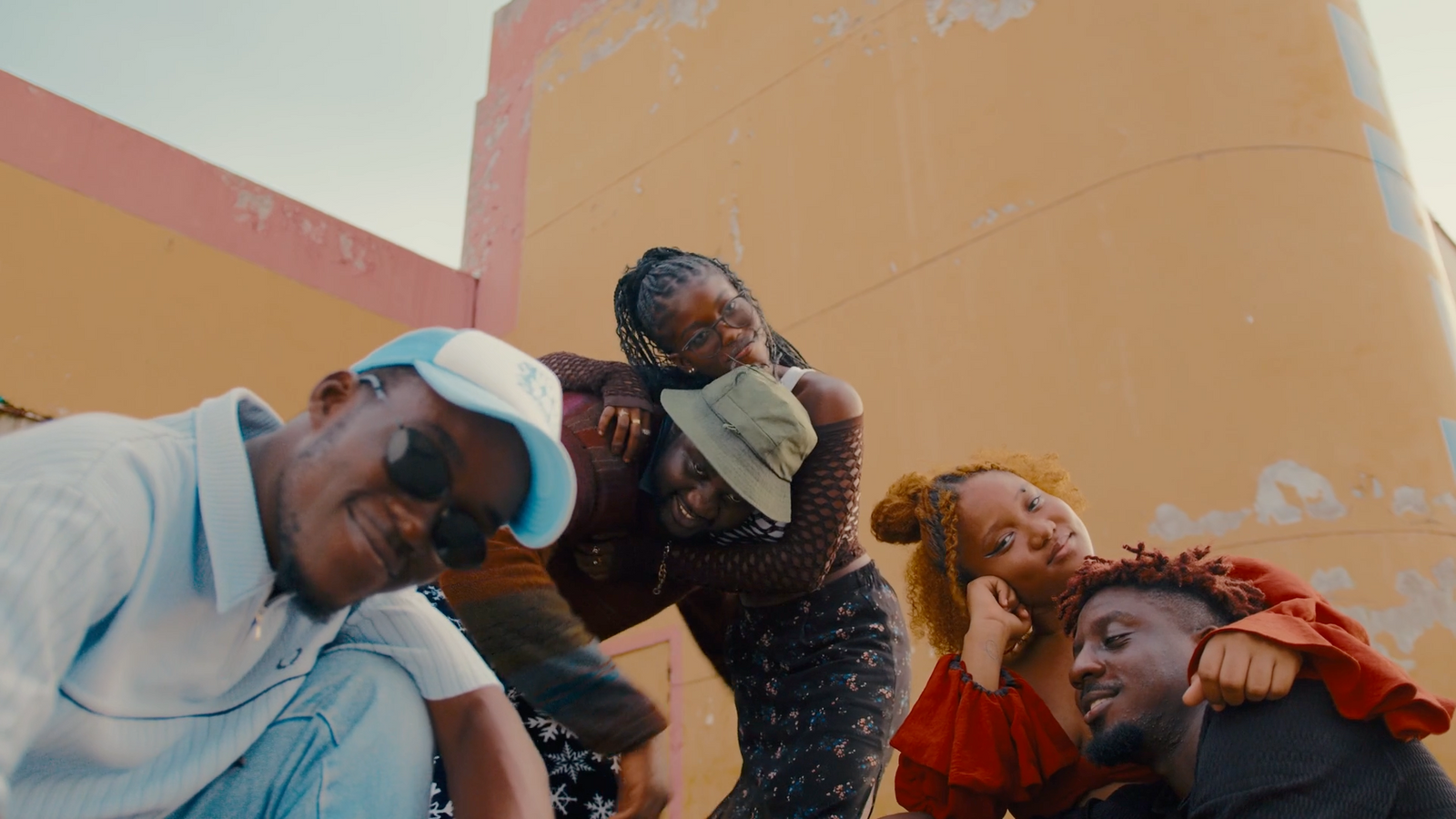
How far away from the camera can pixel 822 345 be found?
4305mm

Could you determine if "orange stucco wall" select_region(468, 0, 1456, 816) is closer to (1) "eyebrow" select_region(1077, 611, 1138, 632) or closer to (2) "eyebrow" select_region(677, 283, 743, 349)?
(1) "eyebrow" select_region(1077, 611, 1138, 632)

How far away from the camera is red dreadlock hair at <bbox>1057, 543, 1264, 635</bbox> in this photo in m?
1.84

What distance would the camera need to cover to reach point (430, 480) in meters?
1.26

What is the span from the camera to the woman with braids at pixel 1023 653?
1543 mm

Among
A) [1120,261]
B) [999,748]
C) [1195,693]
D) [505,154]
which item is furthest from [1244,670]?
[505,154]

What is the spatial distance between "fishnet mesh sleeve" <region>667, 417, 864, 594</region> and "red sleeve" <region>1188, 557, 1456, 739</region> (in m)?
0.66

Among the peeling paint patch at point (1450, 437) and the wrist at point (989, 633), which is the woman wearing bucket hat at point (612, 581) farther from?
the peeling paint patch at point (1450, 437)

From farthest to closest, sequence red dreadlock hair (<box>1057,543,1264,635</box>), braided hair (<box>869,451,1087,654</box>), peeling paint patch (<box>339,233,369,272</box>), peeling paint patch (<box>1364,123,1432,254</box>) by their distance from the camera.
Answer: peeling paint patch (<box>339,233,369,272</box>), peeling paint patch (<box>1364,123,1432,254</box>), braided hair (<box>869,451,1087,654</box>), red dreadlock hair (<box>1057,543,1264,635</box>)

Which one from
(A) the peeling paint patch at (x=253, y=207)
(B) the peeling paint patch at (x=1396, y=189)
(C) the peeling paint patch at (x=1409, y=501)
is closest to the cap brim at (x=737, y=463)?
(C) the peeling paint patch at (x=1409, y=501)

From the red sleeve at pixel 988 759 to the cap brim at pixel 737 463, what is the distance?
0.48 m

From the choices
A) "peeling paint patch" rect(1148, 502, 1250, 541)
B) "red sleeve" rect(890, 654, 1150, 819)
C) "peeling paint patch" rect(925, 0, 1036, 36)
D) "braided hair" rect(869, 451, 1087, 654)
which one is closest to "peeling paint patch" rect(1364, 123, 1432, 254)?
"peeling paint patch" rect(1148, 502, 1250, 541)

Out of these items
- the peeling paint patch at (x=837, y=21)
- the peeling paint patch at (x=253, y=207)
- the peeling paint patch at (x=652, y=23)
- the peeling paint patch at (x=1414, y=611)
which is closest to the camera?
the peeling paint patch at (x=1414, y=611)

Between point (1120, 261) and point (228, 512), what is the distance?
290 centimetres

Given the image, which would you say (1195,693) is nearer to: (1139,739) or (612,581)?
(1139,739)
